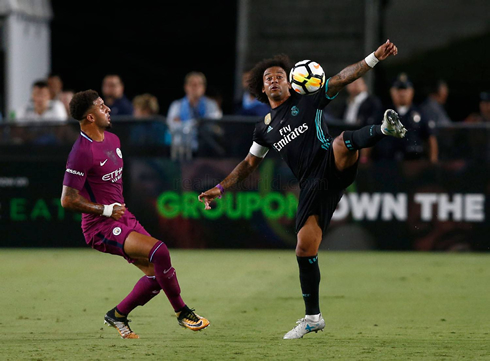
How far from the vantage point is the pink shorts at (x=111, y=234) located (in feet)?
23.4

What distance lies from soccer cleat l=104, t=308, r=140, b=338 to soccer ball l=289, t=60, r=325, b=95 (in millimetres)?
2468

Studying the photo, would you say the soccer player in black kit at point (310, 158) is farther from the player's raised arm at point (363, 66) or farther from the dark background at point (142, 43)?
the dark background at point (142, 43)

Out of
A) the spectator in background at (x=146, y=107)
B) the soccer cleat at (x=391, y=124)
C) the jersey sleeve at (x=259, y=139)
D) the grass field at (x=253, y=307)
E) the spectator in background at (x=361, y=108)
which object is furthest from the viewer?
the spectator in background at (x=146, y=107)

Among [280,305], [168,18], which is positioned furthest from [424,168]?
[168,18]

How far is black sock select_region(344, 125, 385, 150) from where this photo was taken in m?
6.80

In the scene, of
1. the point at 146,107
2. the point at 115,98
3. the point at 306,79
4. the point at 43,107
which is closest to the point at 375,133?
the point at 306,79

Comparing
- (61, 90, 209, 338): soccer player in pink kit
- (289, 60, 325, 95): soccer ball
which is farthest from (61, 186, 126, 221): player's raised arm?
(289, 60, 325, 95): soccer ball

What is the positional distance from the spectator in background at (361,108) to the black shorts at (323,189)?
17.4 feet

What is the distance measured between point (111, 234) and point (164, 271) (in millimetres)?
543

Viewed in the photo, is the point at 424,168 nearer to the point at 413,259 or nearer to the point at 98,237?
the point at 413,259

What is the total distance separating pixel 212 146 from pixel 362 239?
8.69 feet

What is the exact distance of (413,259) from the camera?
12086mm

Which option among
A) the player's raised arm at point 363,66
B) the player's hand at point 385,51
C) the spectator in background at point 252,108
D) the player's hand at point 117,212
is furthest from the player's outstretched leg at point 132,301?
the spectator in background at point 252,108

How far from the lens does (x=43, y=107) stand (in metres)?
13.5
